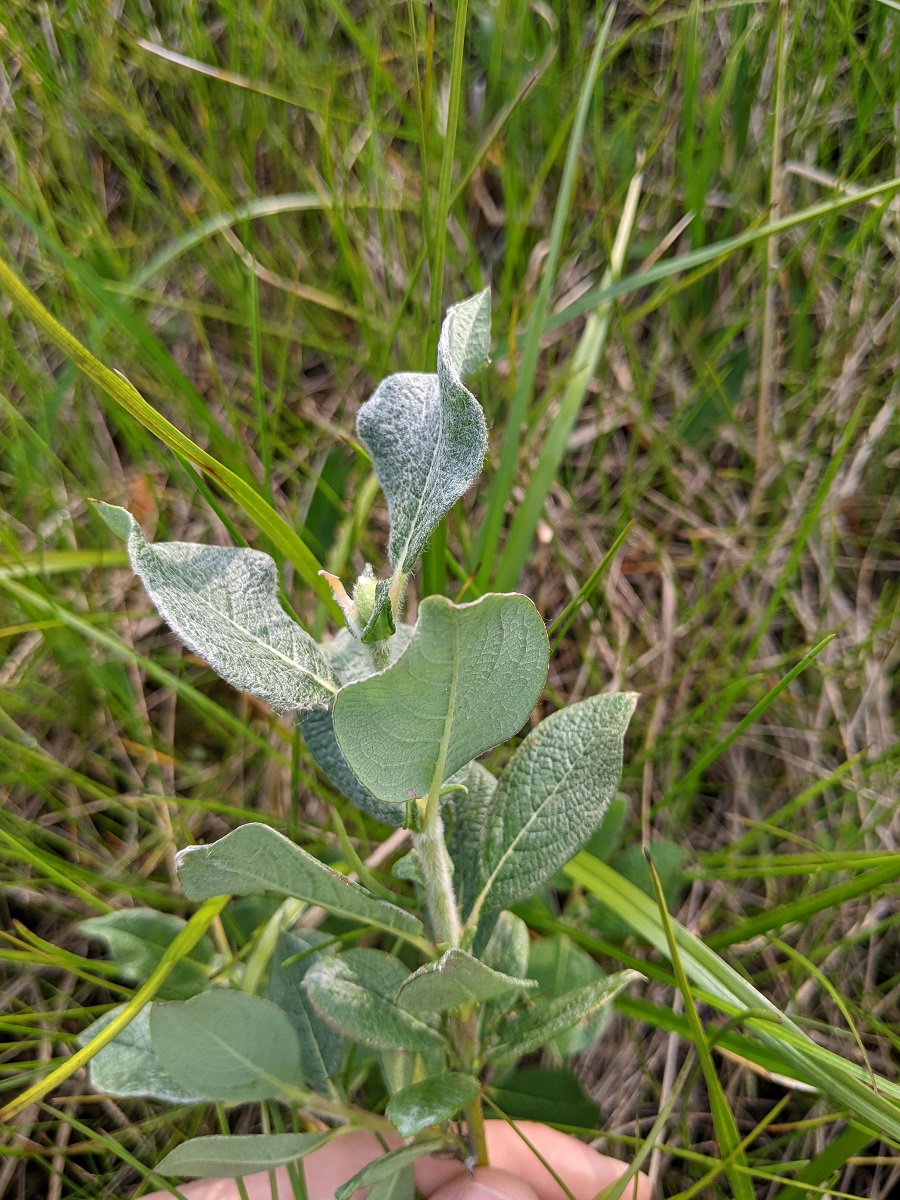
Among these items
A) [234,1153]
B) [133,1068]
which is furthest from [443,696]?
[133,1068]

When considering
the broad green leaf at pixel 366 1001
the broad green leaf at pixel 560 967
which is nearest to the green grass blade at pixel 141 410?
the broad green leaf at pixel 366 1001

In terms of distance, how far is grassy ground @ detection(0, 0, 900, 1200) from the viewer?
4.78 feet

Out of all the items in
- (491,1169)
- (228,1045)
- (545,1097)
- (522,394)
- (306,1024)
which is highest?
(522,394)

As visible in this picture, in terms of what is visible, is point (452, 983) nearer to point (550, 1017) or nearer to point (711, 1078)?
point (550, 1017)

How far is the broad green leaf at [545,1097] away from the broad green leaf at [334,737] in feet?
1.75

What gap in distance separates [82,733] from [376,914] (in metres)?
1.06

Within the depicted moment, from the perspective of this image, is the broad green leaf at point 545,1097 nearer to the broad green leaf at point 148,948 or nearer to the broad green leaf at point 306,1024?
the broad green leaf at point 306,1024

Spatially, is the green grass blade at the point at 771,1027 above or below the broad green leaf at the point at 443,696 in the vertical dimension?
below

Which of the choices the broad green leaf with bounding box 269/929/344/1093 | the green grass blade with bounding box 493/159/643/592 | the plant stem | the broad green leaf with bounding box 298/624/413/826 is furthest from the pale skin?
the green grass blade with bounding box 493/159/643/592

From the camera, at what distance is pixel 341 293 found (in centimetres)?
191

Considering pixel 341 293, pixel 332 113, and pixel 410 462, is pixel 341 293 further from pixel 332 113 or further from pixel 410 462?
pixel 410 462

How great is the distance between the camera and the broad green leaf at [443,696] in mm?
650

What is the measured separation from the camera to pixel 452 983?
0.79 metres

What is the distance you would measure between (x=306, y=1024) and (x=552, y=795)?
40 centimetres
